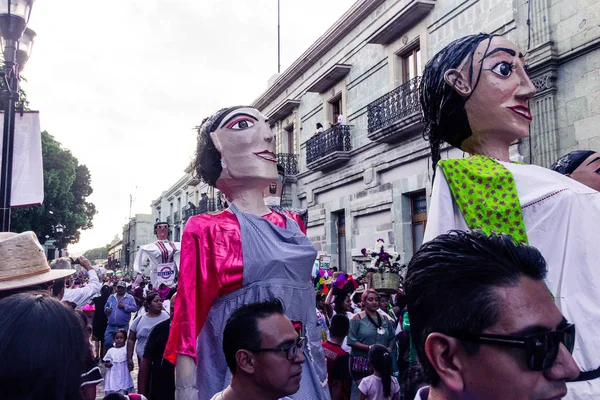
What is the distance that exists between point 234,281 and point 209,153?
0.84 m

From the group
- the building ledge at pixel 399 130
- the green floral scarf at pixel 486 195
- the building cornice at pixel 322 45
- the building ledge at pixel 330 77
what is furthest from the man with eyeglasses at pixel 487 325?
the building ledge at pixel 330 77

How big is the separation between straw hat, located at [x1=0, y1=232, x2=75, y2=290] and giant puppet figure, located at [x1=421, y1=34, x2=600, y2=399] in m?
1.89

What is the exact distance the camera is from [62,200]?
1029 inches

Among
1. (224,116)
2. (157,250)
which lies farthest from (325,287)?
(224,116)

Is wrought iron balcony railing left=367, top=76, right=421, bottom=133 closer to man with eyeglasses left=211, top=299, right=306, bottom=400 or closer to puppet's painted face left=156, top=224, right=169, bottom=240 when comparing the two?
puppet's painted face left=156, top=224, right=169, bottom=240

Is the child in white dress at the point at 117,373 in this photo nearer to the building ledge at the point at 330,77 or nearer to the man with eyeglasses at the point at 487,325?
the man with eyeglasses at the point at 487,325

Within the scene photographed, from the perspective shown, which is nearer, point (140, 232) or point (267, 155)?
point (267, 155)

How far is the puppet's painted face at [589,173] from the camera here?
2.66 metres

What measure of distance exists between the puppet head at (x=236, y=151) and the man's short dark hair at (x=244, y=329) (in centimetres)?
83

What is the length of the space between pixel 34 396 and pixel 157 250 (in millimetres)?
6466

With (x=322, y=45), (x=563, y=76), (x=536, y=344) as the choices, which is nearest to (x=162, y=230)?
(x=563, y=76)

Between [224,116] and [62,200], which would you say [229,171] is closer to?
[224,116]

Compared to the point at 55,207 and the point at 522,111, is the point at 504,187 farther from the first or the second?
the point at 55,207

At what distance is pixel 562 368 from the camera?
1.17 m
